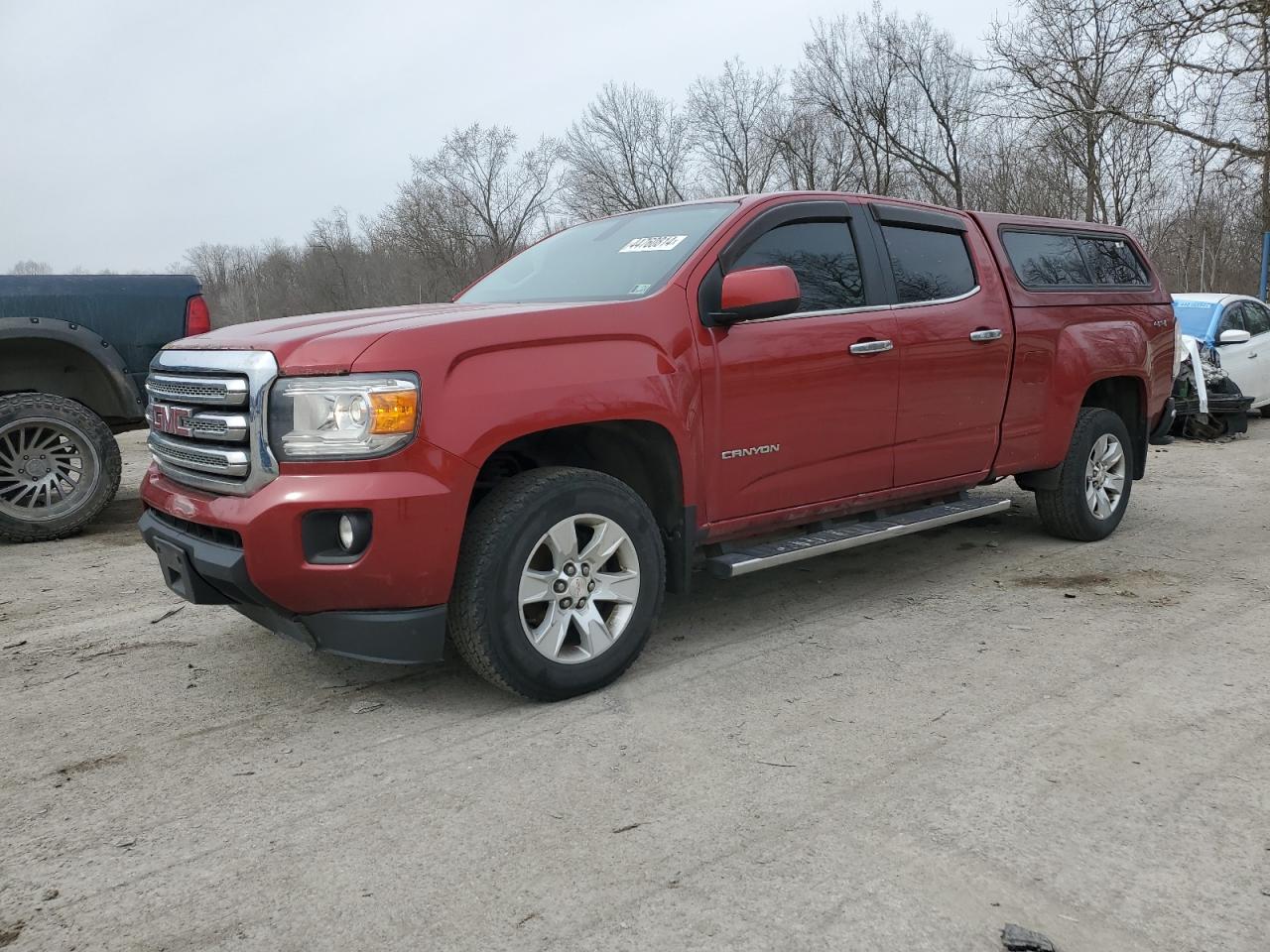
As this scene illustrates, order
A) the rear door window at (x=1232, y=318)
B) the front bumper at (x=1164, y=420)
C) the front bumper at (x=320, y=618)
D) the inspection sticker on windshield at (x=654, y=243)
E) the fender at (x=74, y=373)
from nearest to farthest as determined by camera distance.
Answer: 1. the front bumper at (x=320, y=618)
2. the inspection sticker on windshield at (x=654, y=243)
3. the fender at (x=74, y=373)
4. the front bumper at (x=1164, y=420)
5. the rear door window at (x=1232, y=318)

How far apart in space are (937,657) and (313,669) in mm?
2476

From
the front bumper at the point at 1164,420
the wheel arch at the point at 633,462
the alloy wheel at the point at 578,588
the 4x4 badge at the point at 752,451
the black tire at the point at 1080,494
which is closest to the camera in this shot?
the alloy wheel at the point at 578,588

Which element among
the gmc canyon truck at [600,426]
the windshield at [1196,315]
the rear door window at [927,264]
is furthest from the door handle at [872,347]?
the windshield at [1196,315]

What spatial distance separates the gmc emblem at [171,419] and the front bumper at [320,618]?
0.38 m

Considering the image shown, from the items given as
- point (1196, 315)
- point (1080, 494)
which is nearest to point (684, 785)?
point (1080, 494)

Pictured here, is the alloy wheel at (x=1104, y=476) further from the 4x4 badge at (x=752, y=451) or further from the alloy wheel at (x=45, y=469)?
the alloy wheel at (x=45, y=469)

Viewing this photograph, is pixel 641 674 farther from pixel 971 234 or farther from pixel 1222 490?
pixel 1222 490

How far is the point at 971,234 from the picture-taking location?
5.10 m

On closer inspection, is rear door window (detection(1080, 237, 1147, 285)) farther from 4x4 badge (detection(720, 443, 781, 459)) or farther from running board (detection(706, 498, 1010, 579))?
4x4 badge (detection(720, 443, 781, 459))

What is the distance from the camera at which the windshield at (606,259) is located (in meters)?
3.91

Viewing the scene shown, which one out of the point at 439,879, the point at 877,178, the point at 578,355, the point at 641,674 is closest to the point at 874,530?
the point at 641,674

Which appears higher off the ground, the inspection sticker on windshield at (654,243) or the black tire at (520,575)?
the inspection sticker on windshield at (654,243)

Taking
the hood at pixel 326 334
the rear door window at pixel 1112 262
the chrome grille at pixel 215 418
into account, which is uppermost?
the rear door window at pixel 1112 262

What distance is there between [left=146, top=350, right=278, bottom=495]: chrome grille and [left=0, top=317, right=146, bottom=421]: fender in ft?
10.3
